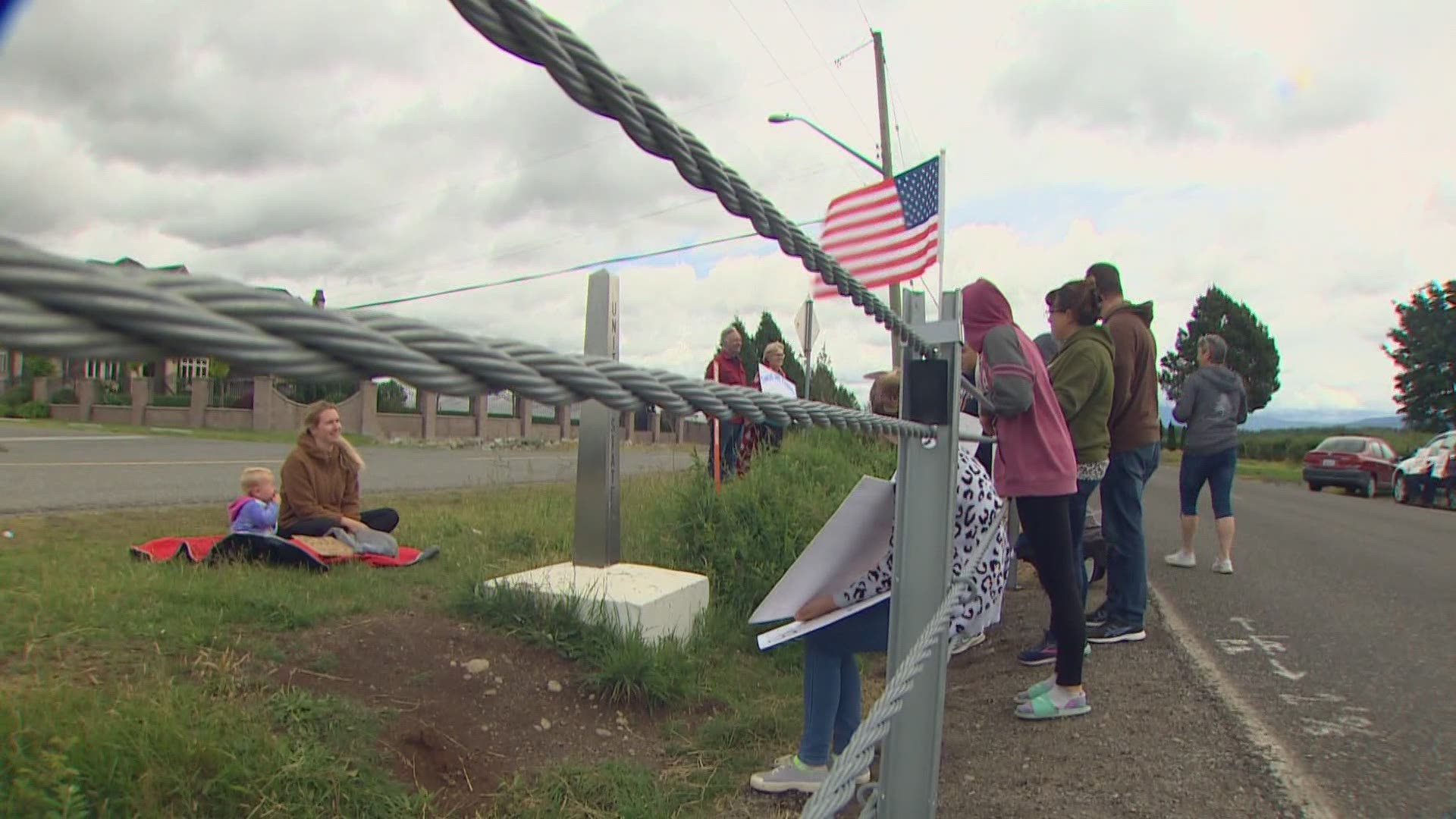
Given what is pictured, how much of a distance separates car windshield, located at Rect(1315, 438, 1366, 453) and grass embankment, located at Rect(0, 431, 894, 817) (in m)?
20.3

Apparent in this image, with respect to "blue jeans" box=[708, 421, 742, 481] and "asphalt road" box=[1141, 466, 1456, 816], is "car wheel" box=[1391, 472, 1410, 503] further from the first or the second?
"blue jeans" box=[708, 421, 742, 481]

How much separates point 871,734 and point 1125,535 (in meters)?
3.36

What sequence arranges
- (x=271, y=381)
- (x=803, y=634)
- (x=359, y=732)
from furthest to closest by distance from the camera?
(x=359, y=732) < (x=803, y=634) < (x=271, y=381)

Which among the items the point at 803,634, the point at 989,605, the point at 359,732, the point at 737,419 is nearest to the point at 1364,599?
the point at 989,605

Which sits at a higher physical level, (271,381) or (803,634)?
(271,381)

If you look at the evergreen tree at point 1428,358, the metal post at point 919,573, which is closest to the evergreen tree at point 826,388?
the metal post at point 919,573

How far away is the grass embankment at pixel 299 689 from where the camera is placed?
2.28m

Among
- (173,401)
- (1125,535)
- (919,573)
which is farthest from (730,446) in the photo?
(173,401)

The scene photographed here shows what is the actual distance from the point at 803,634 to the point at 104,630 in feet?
8.10

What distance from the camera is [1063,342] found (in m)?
→ 4.09

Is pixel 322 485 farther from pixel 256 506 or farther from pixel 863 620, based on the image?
pixel 863 620

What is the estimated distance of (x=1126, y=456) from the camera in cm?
438

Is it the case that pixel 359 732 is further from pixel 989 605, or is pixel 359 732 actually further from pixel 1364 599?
pixel 1364 599

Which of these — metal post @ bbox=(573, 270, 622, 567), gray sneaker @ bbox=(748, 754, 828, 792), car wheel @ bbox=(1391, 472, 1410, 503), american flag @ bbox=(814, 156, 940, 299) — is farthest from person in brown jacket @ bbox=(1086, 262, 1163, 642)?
car wheel @ bbox=(1391, 472, 1410, 503)
